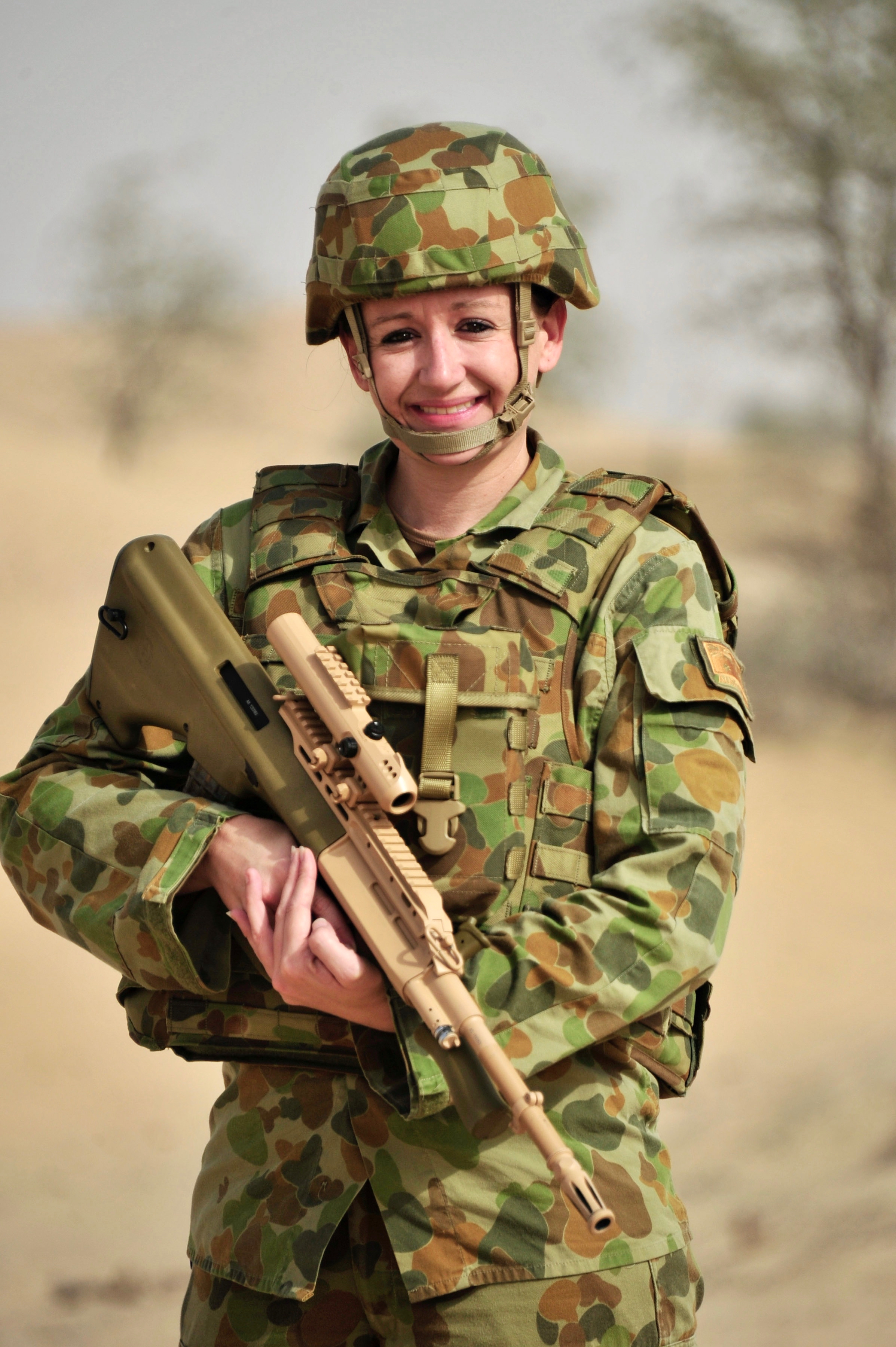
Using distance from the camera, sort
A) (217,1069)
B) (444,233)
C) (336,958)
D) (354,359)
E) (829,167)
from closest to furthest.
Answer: (336,958), (444,233), (354,359), (217,1069), (829,167)

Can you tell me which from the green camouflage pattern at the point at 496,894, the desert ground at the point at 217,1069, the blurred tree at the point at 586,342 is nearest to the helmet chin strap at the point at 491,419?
the green camouflage pattern at the point at 496,894

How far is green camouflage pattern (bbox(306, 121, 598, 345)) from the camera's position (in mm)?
1948

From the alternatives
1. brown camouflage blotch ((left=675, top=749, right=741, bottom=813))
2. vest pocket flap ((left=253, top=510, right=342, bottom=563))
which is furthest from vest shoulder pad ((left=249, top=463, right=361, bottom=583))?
brown camouflage blotch ((left=675, top=749, right=741, bottom=813))

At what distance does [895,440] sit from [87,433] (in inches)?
189

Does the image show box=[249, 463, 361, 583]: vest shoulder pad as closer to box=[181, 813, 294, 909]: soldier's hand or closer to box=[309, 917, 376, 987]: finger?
box=[181, 813, 294, 909]: soldier's hand

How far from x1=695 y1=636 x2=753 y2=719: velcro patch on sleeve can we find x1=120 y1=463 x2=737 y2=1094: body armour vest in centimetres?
16

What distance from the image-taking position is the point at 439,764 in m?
1.88

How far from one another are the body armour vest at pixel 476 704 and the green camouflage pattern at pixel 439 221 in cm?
33

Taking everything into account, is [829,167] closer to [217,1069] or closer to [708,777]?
[217,1069]

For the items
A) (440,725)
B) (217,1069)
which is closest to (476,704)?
(440,725)

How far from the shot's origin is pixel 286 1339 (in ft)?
6.21

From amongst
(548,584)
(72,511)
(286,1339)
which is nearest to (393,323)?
(548,584)

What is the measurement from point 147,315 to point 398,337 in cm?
720

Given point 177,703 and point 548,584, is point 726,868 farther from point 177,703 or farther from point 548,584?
point 177,703
